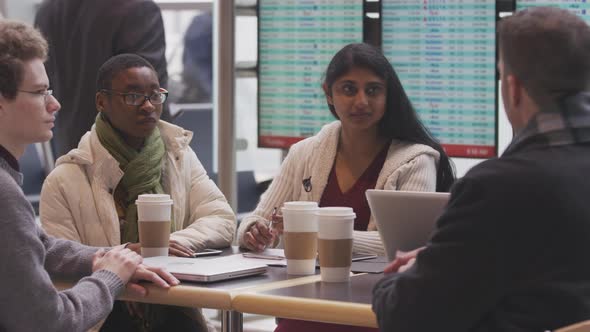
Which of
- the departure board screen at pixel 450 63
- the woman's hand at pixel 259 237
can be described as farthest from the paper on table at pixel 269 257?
the departure board screen at pixel 450 63

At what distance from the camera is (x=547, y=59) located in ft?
6.36

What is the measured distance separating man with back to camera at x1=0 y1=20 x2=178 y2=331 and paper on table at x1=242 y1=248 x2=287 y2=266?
1.29 feet

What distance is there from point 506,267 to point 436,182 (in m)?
1.61

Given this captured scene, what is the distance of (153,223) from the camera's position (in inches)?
113

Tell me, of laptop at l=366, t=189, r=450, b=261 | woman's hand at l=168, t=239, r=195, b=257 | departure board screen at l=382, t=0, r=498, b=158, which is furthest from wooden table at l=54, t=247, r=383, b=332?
departure board screen at l=382, t=0, r=498, b=158

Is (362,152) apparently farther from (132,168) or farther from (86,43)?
(86,43)

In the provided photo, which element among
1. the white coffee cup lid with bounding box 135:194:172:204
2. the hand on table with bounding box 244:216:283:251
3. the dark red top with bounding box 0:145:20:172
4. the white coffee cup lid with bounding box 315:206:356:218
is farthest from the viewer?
the hand on table with bounding box 244:216:283:251

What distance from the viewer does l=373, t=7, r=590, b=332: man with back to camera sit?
74.2 inches

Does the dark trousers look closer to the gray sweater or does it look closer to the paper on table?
the paper on table

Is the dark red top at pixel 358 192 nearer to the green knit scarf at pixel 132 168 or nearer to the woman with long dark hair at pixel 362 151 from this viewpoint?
the woman with long dark hair at pixel 362 151

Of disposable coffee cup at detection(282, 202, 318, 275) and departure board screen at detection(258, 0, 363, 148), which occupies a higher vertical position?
departure board screen at detection(258, 0, 363, 148)

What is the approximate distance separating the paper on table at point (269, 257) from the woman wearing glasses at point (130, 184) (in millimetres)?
194

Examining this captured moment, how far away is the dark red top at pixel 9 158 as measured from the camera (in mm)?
2387

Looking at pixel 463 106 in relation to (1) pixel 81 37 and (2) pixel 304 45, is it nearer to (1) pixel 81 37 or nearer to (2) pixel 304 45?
(2) pixel 304 45
